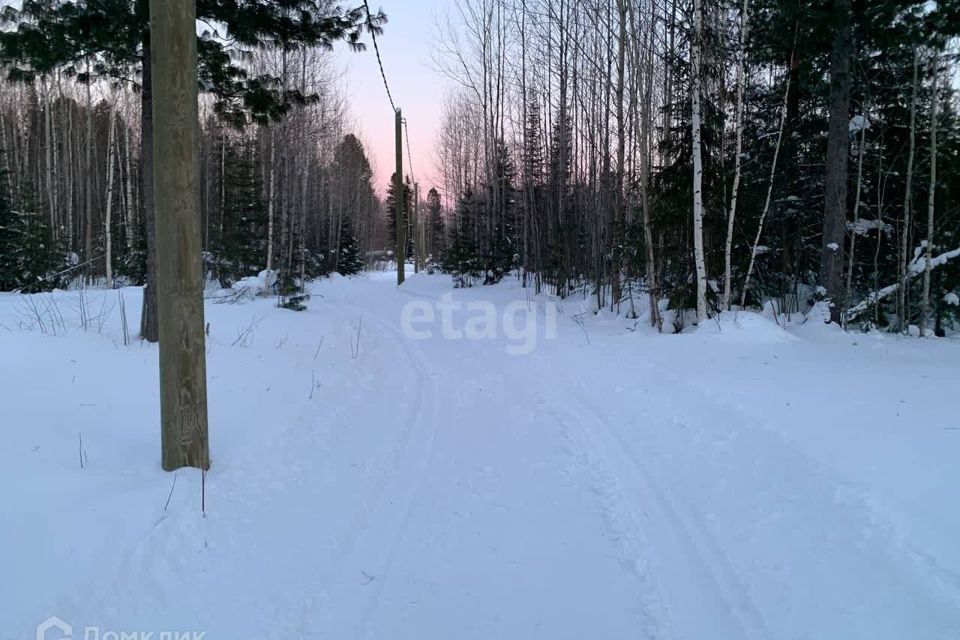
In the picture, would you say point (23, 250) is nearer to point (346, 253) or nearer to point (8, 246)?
point (8, 246)

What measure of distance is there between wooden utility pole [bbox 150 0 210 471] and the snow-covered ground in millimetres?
554

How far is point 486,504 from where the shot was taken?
381 centimetres

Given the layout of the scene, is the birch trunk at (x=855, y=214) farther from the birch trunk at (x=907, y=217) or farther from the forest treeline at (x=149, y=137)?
the forest treeline at (x=149, y=137)

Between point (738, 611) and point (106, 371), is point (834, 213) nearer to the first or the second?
point (738, 611)

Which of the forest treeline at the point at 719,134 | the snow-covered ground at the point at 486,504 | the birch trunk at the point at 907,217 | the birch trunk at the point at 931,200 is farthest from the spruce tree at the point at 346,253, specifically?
the birch trunk at the point at 931,200

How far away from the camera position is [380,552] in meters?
3.18

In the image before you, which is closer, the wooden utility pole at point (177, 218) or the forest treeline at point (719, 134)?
the wooden utility pole at point (177, 218)

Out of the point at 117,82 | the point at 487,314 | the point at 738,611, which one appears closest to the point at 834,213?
the point at 487,314

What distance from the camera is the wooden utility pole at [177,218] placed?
142 inches

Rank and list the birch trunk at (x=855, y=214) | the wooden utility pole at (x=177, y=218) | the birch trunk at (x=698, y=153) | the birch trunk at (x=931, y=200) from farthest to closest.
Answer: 1. the birch trunk at (x=855, y=214)
2. the birch trunk at (x=698, y=153)
3. the birch trunk at (x=931, y=200)
4. the wooden utility pole at (x=177, y=218)

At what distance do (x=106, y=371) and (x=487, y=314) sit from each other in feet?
35.1

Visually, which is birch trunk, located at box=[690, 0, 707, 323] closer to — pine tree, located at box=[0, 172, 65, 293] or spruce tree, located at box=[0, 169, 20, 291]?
pine tree, located at box=[0, 172, 65, 293]

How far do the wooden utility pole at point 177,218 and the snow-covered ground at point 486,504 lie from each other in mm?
554

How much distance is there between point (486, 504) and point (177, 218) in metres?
3.00
